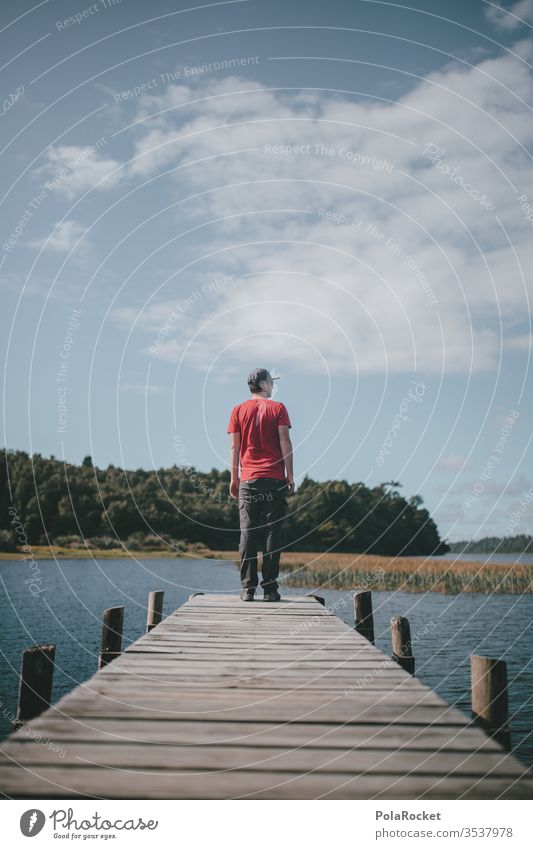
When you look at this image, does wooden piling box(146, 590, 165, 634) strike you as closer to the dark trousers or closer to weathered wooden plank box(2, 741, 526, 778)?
the dark trousers

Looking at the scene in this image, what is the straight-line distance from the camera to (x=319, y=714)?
391 centimetres

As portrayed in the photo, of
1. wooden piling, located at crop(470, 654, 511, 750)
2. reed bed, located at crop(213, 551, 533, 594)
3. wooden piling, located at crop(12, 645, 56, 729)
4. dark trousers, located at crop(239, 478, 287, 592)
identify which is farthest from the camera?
reed bed, located at crop(213, 551, 533, 594)

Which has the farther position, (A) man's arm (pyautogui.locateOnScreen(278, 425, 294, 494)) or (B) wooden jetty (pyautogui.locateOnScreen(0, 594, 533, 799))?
(A) man's arm (pyautogui.locateOnScreen(278, 425, 294, 494))

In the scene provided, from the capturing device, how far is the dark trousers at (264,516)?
8.23 meters

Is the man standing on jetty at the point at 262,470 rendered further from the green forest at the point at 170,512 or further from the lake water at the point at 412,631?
the green forest at the point at 170,512

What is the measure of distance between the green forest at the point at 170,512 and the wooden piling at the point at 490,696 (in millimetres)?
82938

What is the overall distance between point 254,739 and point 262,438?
5138mm

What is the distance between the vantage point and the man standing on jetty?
8.25 meters

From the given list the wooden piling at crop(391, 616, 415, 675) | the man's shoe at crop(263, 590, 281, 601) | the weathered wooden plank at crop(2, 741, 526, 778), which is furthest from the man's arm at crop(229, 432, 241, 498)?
the weathered wooden plank at crop(2, 741, 526, 778)

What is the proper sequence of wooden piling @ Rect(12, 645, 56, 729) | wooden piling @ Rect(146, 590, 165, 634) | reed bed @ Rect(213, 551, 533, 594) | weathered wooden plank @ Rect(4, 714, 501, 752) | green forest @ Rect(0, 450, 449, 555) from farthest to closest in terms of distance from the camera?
green forest @ Rect(0, 450, 449, 555) < reed bed @ Rect(213, 551, 533, 594) < wooden piling @ Rect(146, 590, 165, 634) < wooden piling @ Rect(12, 645, 56, 729) < weathered wooden plank @ Rect(4, 714, 501, 752)

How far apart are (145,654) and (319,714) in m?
2.32

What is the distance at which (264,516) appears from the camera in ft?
27.5

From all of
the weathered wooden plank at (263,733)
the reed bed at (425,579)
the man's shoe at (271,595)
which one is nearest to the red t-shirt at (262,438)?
the man's shoe at (271,595)

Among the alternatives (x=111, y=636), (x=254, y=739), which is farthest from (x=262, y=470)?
(x=254, y=739)
